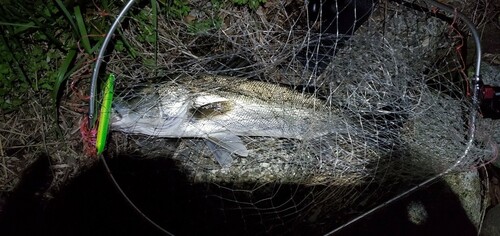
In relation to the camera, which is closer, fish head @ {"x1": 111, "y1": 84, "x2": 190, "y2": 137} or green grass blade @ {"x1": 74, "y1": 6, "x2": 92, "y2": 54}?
fish head @ {"x1": 111, "y1": 84, "x2": 190, "y2": 137}

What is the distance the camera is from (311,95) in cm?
239

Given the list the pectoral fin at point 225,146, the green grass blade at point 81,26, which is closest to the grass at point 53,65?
the green grass blade at point 81,26

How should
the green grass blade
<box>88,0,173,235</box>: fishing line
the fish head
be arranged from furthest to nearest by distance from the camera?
1. the green grass blade
2. the fish head
3. <box>88,0,173,235</box>: fishing line

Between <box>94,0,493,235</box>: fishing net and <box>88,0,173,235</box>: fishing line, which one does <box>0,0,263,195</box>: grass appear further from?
<box>88,0,173,235</box>: fishing line

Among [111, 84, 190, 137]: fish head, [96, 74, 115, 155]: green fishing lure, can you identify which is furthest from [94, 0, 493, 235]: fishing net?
[96, 74, 115, 155]: green fishing lure

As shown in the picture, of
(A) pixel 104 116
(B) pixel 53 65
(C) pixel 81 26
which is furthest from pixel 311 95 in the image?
(B) pixel 53 65

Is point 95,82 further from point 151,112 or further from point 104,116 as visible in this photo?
point 151,112

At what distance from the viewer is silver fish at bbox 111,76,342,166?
7.57 feet

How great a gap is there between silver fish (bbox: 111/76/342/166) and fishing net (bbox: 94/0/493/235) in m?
0.01

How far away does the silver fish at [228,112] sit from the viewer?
2.31m

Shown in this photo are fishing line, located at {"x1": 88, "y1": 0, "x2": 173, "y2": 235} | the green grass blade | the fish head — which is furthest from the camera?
the green grass blade

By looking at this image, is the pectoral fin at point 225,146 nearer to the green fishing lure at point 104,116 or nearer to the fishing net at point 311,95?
the fishing net at point 311,95

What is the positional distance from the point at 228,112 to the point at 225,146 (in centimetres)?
20

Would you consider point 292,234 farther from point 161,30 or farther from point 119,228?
point 161,30
